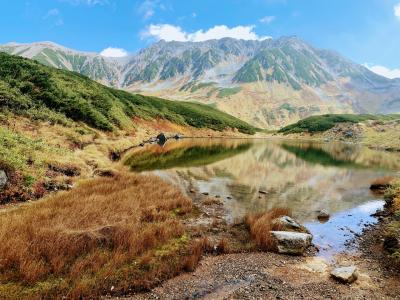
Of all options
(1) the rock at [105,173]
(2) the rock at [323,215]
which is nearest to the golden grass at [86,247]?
(1) the rock at [105,173]

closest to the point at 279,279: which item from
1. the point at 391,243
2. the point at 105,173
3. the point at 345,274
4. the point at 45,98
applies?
the point at 345,274

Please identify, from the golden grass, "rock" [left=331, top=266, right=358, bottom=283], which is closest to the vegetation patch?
"rock" [left=331, top=266, right=358, bottom=283]

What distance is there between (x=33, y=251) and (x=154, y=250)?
518 centimetres

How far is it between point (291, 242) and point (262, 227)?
213cm

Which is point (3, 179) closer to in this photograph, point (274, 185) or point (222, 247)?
point (222, 247)

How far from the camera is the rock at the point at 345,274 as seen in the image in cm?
1321

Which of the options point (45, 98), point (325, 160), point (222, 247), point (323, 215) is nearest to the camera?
point (222, 247)

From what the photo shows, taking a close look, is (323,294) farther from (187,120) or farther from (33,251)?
(187,120)

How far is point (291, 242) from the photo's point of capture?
16.7m

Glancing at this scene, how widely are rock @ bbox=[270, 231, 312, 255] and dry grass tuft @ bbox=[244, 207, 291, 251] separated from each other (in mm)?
383

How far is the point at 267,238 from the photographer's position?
56.0 ft

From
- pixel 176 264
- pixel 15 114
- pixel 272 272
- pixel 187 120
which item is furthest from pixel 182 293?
pixel 187 120

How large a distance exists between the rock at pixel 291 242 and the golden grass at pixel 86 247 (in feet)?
15.3

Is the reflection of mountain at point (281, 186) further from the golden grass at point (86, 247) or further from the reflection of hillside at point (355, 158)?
the reflection of hillside at point (355, 158)
